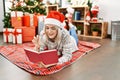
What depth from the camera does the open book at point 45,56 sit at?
1.50 metres

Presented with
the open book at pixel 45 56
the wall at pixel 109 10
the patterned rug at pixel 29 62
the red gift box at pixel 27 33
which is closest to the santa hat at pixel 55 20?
the open book at pixel 45 56

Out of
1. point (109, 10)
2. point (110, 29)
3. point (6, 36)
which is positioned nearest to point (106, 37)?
point (110, 29)

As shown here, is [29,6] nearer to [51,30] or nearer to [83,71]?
[51,30]

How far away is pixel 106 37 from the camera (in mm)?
3598

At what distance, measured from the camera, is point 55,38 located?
1.75m

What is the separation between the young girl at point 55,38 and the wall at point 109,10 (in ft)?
6.78

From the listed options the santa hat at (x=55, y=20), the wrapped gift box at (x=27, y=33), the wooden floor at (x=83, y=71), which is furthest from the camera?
the wrapped gift box at (x=27, y=33)

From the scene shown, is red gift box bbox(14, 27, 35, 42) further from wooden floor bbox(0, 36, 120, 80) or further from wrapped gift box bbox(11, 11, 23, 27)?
wooden floor bbox(0, 36, 120, 80)

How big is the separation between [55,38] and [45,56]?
30 cm

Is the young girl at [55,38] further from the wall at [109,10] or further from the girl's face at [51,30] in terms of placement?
the wall at [109,10]

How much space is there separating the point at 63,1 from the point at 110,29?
1.33 meters

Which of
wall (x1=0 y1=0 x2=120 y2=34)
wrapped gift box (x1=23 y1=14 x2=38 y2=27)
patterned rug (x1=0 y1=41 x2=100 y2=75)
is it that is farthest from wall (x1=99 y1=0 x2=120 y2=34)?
wrapped gift box (x1=23 y1=14 x2=38 y2=27)

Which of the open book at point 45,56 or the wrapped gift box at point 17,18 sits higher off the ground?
the wrapped gift box at point 17,18

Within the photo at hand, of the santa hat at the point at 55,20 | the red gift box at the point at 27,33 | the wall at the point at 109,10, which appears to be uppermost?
the wall at the point at 109,10
